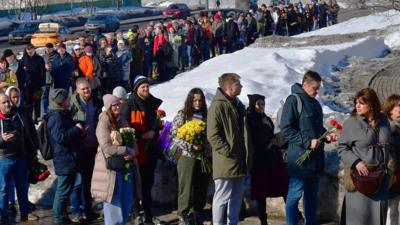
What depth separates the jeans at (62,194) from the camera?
32.3ft

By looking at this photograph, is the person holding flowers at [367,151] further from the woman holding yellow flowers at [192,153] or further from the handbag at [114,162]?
the handbag at [114,162]

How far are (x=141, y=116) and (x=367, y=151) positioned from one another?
9.62 feet

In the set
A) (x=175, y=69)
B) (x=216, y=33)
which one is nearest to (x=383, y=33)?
(x=216, y=33)

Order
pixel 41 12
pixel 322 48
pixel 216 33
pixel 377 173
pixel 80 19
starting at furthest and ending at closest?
1. pixel 41 12
2. pixel 80 19
3. pixel 216 33
4. pixel 322 48
5. pixel 377 173

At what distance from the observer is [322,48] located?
→ 83.9 feet

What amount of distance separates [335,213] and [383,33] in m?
23.0

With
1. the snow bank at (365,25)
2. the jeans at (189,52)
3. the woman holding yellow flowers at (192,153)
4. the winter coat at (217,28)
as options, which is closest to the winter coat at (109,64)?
the jeans at (189,52)

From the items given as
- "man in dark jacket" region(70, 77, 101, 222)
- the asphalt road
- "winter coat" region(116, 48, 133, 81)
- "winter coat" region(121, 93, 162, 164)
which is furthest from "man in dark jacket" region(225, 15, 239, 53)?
"winter coat" region(121, 93, 162, 164)

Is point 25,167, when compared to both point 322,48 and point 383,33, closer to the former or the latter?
point 322,48

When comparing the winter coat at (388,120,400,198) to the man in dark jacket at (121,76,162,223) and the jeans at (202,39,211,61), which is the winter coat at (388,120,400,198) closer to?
the man in dark jacket at (121,76,162,223)

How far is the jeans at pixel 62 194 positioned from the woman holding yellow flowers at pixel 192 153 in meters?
1.36

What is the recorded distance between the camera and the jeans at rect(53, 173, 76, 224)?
984 centimetres

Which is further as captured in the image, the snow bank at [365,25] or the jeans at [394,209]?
the snow bank at [365,25]

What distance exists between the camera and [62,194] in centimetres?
988
